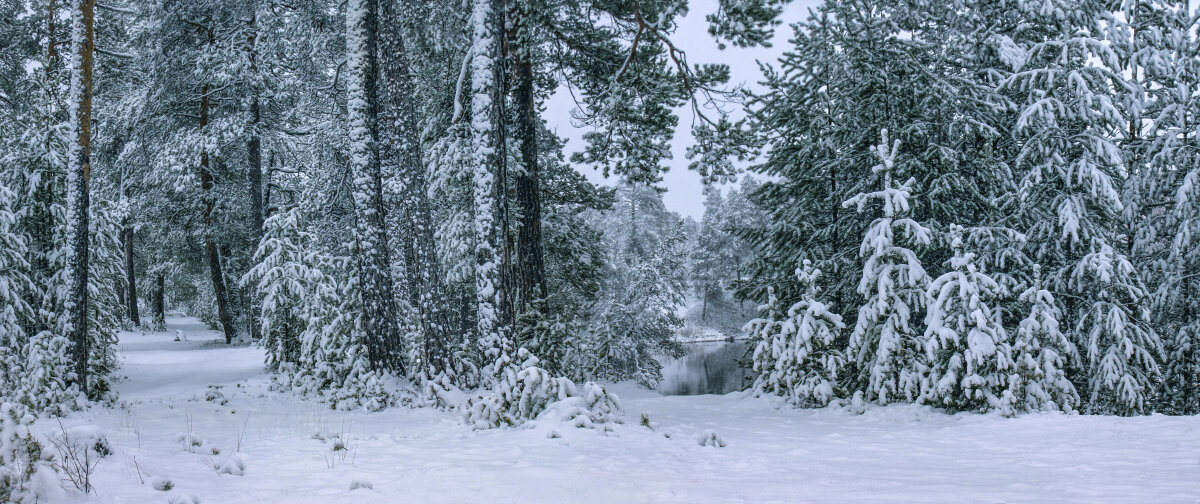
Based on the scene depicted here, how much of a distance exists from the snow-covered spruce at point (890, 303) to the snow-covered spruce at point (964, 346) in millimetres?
283

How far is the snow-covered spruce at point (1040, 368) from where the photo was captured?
29.6ft

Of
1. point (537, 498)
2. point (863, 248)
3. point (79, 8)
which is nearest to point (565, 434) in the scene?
point (537, 498)

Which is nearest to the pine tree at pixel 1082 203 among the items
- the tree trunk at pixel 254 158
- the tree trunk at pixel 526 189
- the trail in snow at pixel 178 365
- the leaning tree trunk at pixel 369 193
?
the tree trunk at pixel 526 189

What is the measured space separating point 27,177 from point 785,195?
14.7 meters

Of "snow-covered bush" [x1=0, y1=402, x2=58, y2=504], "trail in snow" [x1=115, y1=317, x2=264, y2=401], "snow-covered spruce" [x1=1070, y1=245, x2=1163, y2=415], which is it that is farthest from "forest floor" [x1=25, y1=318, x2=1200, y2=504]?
"trail in snow" [x1=115, y1=317, x2=264, y2=401]

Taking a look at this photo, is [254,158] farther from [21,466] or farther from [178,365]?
[21,466]

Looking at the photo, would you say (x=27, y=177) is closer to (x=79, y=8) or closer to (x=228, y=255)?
(x=79, y=8)

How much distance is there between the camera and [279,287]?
15.0m

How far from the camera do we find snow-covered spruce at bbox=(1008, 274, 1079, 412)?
29.6 ft

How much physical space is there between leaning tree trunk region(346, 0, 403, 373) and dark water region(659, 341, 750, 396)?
1040cm

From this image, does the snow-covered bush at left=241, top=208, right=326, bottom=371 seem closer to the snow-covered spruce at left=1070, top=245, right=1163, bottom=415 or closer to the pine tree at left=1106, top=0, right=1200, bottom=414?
the snow-covered spruce at left=1070, top=245, right=1163, bottom=415

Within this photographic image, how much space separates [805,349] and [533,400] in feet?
16.6

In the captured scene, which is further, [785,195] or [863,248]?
[785,195]

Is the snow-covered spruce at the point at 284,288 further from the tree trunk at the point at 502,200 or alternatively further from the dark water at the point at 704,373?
the dark water at the point at 704,373
